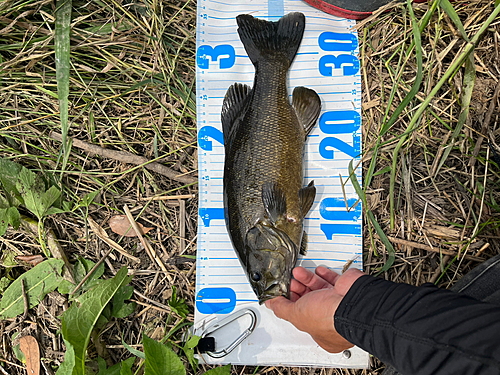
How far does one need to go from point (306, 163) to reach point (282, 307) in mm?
970

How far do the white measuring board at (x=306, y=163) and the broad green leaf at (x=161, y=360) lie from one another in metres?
0.38

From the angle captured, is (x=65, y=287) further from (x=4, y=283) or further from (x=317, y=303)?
(x=317, y=303)

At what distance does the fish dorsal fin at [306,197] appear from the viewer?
2037 mm

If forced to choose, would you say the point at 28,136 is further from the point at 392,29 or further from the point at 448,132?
the point at 448,132

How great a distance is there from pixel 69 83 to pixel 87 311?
1.52m

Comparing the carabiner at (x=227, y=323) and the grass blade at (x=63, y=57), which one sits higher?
the grass blade at (x=63, y=57)

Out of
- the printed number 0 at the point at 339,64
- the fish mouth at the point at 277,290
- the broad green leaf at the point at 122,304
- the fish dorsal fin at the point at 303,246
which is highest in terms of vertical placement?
the printed number 0 at the point at 339,64

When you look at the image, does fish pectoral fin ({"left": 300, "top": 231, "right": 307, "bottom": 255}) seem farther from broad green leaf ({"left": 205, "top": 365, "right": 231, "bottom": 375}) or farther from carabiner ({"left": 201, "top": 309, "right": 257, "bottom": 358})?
broad green leaf ({"left": 205, "top": 365, "right": 231, "bottom": 375})

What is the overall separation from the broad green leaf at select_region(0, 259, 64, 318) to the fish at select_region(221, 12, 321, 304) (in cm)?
123

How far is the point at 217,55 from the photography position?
7.48 ft

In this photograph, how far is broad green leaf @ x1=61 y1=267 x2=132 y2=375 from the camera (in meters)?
1.88

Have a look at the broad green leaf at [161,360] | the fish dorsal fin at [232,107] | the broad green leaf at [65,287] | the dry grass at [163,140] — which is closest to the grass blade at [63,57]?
the dry grass at [163,140]

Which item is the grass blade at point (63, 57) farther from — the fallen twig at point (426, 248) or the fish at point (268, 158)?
the fallen twig at point (426, 248)

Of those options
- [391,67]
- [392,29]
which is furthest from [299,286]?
[392,29]
